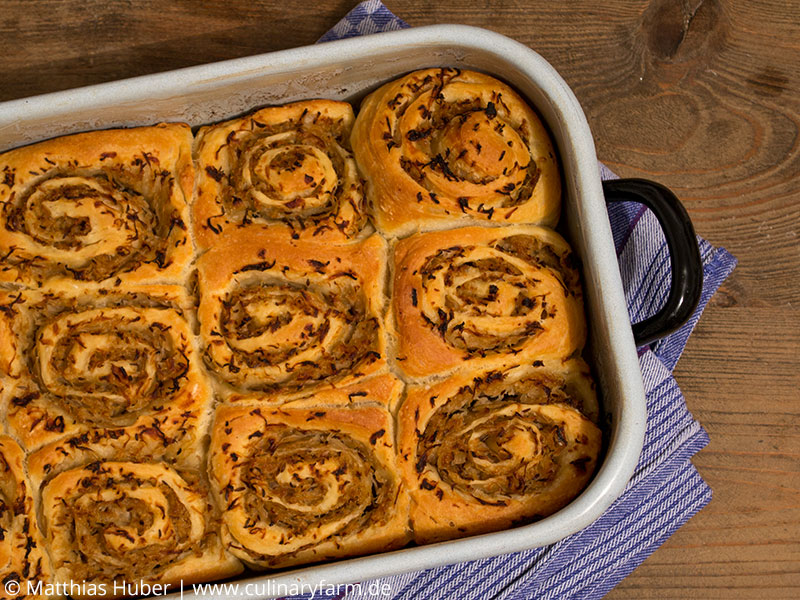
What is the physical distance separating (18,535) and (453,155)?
1.46m

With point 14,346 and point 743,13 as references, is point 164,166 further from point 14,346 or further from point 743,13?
point 743,13

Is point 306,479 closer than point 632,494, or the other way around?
point 306,479

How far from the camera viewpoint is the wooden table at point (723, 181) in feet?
8.62

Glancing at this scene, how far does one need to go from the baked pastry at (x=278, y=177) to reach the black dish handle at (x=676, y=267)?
0.80 m

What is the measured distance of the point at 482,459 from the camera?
6.48 ft

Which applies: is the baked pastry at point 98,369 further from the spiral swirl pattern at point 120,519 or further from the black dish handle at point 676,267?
the black dish handle at point 676,267

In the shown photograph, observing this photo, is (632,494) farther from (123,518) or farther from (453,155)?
(123,518)

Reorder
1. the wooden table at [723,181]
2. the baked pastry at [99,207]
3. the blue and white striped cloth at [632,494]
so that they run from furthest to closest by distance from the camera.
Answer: the wooden table at [723,181], the blue and white striped cloth at [632,494], the baked pastry at [99,207]

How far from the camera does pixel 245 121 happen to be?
2121 millimetres

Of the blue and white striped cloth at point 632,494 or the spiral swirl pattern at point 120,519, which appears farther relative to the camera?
the blue and white striped cloth at point 632,494

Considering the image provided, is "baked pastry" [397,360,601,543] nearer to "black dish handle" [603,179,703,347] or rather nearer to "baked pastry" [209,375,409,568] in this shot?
"baked pastry" [209,375,409,568]

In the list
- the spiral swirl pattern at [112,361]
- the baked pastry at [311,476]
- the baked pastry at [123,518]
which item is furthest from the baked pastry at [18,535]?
the baked pastry at [311,476]

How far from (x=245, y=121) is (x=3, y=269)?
739 millimetres

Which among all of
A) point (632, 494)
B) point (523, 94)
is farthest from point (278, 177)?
point (632, 494)
